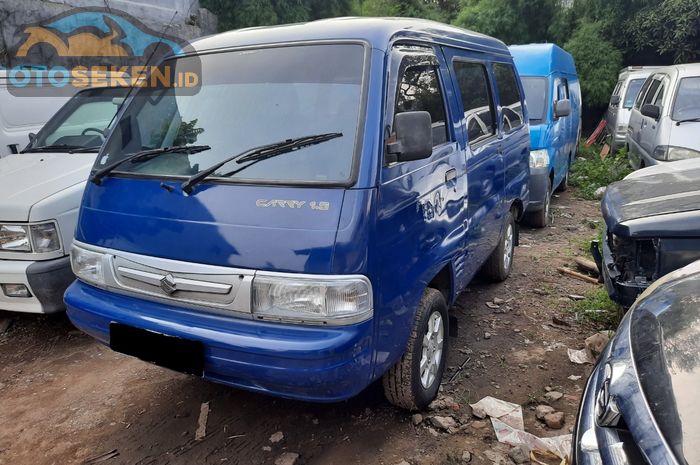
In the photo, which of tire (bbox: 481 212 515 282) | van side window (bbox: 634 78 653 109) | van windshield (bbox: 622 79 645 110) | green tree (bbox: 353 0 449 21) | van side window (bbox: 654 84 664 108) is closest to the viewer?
tire (bbox: 481 212 515 282)

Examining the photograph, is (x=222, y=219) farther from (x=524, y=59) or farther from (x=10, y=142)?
(x=524, y=59)

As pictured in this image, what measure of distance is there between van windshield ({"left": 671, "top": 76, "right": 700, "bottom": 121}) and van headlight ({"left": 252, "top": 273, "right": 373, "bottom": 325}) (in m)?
6.39

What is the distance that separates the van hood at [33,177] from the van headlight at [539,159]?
15.4 feet

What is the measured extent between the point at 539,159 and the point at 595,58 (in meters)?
8.59

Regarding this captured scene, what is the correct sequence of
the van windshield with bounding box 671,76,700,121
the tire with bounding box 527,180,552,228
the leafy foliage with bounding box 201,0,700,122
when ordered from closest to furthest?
1. the tire with bounding box 527,180,552,228
2. the van windshield with bounding box 671,76,700,121
3. the leafy foliage with bounding box 201,0,700,122

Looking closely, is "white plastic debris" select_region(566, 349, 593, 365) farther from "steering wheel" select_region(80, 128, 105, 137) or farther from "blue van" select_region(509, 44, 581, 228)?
"steering wheel" select_region(80, 128, 105, 137)

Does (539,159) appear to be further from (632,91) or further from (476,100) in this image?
(632,91)

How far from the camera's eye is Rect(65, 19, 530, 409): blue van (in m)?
2.25

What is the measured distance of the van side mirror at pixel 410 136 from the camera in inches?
97.2

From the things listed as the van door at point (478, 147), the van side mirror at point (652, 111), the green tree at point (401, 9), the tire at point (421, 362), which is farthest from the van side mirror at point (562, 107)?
the green tree at point (401, 9)

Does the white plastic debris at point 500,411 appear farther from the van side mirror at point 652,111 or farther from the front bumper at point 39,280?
the van side mirror at point 652,111

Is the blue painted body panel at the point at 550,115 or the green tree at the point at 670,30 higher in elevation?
the green tree at the point at 670,30

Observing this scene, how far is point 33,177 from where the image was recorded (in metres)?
3.98

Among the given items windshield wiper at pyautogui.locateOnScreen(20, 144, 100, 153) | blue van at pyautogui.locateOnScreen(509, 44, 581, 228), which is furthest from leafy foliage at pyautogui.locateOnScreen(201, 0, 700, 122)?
windshield wiper at pyautogui.locateOnScreen(20, 144, 100, 153)
